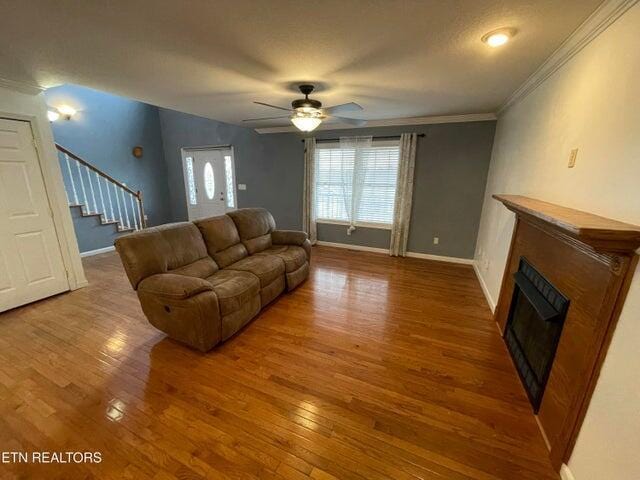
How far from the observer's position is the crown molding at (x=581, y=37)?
4.20 feet

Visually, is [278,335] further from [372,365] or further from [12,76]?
[12,76]

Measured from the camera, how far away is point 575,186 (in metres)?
1.52

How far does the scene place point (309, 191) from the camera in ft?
16.5

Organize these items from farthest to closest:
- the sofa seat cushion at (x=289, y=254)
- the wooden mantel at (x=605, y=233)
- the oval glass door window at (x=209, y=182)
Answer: the oval glass door window at (x=209, y=182)
the sofa seat cushion at (x=289, y=254)
the wooden mantel at (x=605, y=233)

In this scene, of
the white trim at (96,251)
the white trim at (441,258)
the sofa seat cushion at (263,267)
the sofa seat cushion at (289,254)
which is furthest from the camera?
the white trim at (96,251)

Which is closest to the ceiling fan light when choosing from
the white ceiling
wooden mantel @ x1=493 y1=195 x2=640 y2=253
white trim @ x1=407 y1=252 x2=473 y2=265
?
the white ceiling

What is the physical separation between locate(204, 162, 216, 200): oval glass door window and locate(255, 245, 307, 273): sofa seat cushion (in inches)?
132

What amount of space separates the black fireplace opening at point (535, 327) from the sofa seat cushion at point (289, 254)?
2.22 m

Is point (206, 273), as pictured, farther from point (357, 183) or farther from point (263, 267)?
point (357, 183)

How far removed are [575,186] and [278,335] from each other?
2.41m

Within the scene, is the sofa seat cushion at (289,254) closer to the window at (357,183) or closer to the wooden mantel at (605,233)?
the window at (357,183)

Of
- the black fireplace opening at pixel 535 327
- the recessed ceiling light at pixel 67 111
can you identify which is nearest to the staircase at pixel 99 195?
the recessed ceiling light at pixel 67 111

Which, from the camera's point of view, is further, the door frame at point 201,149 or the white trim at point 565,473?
the door frame at point 201,149

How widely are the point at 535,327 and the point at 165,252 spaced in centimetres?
303
